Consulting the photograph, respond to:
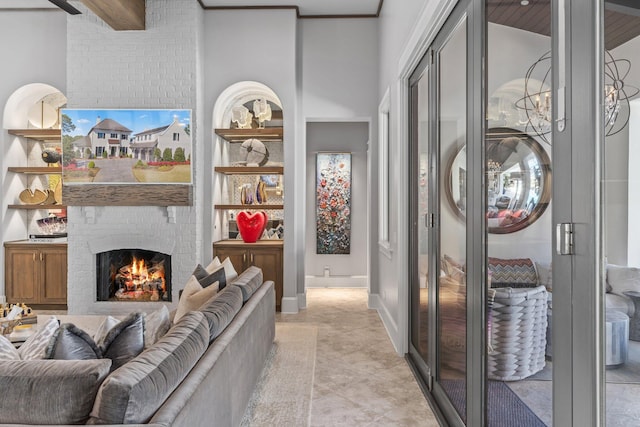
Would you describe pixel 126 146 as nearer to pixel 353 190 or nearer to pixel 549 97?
pixel 353 190

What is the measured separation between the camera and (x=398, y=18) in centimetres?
385

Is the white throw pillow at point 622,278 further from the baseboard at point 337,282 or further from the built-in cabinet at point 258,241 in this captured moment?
the baseboard at point 337,282

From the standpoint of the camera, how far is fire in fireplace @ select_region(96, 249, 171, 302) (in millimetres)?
5215

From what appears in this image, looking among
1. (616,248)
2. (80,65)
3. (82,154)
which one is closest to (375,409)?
(616,248)

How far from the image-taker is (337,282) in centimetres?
682

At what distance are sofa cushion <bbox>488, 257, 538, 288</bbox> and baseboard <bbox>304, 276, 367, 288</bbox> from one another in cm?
498

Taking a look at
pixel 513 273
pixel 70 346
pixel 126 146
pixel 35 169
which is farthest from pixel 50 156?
pixel 513 273

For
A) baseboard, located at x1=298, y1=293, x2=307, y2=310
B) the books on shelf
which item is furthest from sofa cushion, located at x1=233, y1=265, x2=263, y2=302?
the books on shelf

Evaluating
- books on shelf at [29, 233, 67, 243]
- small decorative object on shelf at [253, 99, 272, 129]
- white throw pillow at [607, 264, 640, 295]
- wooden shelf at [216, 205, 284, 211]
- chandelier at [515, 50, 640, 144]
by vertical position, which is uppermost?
small decorative object on shelf at [253, 99, 272, 129]

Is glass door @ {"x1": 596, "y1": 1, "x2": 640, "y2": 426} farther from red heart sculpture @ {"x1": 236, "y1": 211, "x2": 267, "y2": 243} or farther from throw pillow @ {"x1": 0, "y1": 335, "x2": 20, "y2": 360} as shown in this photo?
red heart sculpture @ {"x1": 236, "y1": 211, "x2": 267, "y2": 243}

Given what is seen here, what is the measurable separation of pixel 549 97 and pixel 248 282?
7.88ft

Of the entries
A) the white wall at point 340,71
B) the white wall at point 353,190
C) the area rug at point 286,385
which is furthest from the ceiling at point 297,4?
the area rug at point 286,385

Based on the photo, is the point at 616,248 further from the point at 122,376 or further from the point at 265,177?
the point at 265,177

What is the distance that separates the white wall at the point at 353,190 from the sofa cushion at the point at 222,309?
3.95m
